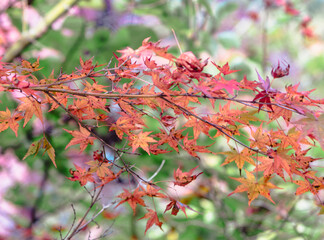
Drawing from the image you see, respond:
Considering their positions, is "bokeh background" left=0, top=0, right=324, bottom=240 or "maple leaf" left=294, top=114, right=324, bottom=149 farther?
"bokeh background" left=0, top=0, right=324, bottom=240

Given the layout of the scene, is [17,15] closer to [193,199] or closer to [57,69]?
[57,69]

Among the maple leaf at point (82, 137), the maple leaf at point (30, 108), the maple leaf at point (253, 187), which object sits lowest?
the maple leaf at point (253, 187)

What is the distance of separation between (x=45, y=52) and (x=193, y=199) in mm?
1182

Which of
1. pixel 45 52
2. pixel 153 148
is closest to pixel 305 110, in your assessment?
pixel 153 148

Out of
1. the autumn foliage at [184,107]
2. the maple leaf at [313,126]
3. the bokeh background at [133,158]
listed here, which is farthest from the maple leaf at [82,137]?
the bokeh background at [133,158]

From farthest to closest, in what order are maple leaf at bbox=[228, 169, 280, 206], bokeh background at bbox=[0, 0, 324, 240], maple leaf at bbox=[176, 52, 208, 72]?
1. bokeh background at bbox=[0, 0, 324, 240]
2. maple leaf at bbox=[228, 169, 280, 206]
3. maple leaf at bbox=[176, 52, 208, 72]

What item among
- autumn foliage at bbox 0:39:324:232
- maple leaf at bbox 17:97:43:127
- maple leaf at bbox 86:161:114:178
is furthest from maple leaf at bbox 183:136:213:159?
maple leaf at bbox 17:97:43:127

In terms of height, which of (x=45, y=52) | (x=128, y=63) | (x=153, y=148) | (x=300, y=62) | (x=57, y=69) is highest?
(x=128, y=63)

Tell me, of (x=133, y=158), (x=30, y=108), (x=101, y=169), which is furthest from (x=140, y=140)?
(x=133, y=158)

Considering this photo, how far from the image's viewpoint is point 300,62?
345cm

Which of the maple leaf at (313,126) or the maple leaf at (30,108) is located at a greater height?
the maple leaf at (30,108)

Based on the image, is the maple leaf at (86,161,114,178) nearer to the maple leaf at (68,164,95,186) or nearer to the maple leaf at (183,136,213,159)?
the maple leaf at (68,164,95,186)

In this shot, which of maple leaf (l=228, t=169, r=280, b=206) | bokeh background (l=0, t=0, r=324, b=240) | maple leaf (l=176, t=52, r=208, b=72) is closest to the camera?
maple leaf (l=176, t=52, r=208, b=72)

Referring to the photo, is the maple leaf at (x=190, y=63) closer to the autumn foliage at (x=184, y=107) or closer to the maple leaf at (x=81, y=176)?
the autumn foliage at (x=184, y=107)
